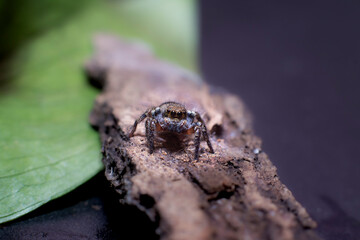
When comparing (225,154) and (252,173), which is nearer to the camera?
(252,173)

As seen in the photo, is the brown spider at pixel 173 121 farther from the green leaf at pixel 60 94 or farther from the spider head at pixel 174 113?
the green leaf at pixel 60 94

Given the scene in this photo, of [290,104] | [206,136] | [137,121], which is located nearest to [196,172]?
[206,136]

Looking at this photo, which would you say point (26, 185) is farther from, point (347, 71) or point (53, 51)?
point (347, 71)

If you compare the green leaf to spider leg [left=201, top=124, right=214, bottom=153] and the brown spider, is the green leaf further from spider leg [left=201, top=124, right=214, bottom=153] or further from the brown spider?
spider leg [left=201, top=124, right=214, bottom=153]

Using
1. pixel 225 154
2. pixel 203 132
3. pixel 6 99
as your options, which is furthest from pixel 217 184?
pixel 6 99

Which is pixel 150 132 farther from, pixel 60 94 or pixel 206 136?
pixel 60 94

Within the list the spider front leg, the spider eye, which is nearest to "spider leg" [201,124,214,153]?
the spider eye
